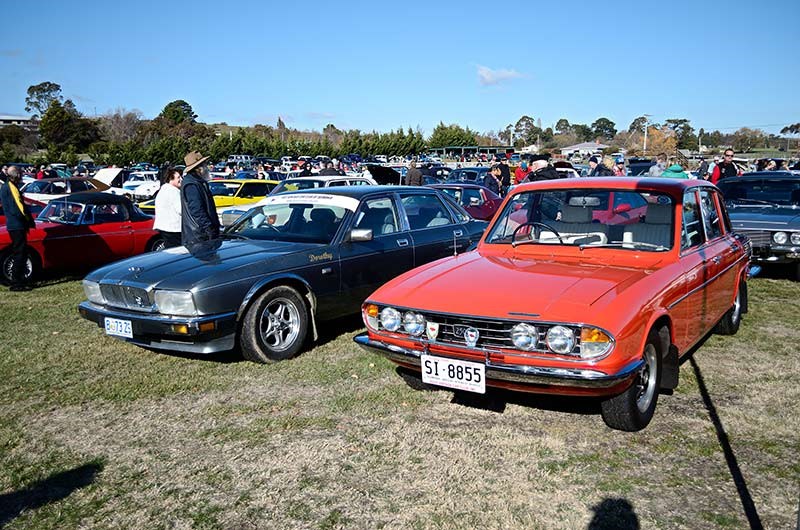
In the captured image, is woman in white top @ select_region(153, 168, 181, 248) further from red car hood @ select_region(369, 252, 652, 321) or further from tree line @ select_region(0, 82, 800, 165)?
tree line @ select_region(0, 82, 800, 165)

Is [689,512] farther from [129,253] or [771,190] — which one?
[129,253]

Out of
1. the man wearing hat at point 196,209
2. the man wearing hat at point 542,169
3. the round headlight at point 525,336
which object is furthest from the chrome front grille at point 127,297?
the man wearing hat at point 542,169

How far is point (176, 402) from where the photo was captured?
496cm

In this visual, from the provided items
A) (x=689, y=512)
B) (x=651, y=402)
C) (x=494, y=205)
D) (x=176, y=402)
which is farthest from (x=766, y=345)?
(x=494, y=205)

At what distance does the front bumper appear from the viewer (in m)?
5.29

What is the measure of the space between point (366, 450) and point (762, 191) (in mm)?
8685

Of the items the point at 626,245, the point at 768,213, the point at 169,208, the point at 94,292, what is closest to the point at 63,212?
the point at 169,208

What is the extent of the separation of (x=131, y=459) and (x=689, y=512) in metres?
3.12

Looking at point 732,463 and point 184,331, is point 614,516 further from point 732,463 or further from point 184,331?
point 184,331

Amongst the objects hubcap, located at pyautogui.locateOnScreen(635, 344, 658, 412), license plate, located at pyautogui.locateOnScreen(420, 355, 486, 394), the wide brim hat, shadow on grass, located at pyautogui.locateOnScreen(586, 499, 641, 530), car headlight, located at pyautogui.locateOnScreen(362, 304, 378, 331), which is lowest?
shadow on grass, located at pyautogui.locateOnScreen(586, 499, 641, 530)

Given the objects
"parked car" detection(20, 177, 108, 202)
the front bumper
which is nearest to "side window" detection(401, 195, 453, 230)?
the front bumper

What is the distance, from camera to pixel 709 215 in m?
5.73

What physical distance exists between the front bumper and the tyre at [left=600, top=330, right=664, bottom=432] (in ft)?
9.84

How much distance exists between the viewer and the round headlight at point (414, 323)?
4301mm
